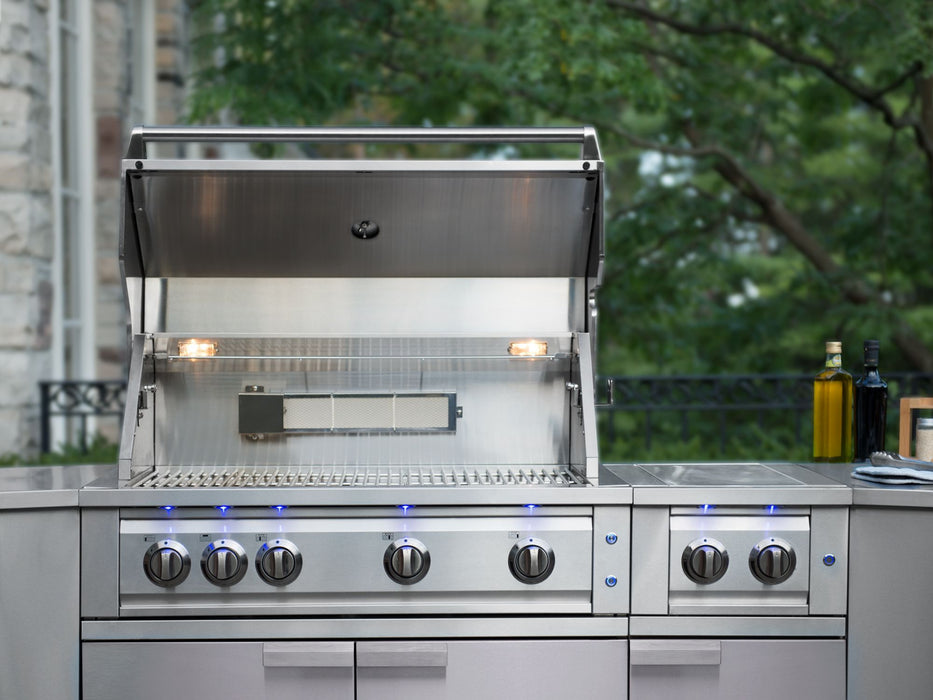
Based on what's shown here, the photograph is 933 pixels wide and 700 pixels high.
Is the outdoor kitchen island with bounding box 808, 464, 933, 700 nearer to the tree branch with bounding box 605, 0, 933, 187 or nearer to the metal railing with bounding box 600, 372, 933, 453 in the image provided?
the metal railing with bounding box 600, 372, 933, 453

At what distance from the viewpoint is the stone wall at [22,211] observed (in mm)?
4031

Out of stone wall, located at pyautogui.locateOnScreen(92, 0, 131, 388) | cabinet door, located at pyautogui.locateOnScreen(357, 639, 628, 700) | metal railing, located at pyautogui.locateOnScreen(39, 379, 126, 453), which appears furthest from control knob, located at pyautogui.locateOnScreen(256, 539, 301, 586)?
stone wall, located at pyautogui.locateOnScreen(92, 0, 131, 388)

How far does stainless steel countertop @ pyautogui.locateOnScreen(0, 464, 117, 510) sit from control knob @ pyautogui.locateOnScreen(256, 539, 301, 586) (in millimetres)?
441

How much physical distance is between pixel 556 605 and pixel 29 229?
3.21 meters

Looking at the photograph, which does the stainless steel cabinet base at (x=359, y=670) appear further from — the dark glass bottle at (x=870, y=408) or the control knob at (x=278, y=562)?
the dark glass bottle at (x=870, y=408)

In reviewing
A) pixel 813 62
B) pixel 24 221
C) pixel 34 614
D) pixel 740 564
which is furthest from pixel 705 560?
Answer: pixel 813 62

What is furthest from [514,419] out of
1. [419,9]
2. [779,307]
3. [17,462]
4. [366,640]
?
[779,307]

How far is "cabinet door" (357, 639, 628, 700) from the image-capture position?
2.06 m

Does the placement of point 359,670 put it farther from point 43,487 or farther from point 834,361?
point 834,361

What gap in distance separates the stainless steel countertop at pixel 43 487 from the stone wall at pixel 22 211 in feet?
6.46

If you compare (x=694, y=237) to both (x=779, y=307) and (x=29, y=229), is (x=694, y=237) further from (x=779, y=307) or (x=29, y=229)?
(x=29, y=229)

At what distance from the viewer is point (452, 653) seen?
81.2 inches

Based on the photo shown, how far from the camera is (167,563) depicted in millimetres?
2021

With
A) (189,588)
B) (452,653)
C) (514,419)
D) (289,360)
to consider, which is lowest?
(452,653)
